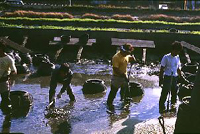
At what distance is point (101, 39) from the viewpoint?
20.5m

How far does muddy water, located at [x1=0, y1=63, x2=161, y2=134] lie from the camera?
350 inches

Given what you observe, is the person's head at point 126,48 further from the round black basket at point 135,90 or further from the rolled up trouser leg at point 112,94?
the round black basket at point 135,90

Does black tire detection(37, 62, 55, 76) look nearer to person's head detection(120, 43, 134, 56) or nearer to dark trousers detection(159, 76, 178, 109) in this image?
person's head detection(120, 43, 134, 56)

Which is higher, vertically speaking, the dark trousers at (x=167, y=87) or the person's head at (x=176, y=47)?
the person's head at (x=176, y=47)

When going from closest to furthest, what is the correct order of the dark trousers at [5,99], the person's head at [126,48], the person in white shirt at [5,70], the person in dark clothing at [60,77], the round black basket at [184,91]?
the person in white shirt at [5,70] → the person in dark clothing at [60,77] → the dark trousers at [5,99] → the person's head at [126,48] → the round black basket at [184,91]

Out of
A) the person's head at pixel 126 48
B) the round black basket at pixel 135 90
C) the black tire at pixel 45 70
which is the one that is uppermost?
the person's head at pixel 126 48

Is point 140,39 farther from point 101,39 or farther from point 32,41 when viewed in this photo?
point 32,41

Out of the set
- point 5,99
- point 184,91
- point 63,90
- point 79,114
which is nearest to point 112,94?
point 79,114

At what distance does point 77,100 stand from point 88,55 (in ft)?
25.9

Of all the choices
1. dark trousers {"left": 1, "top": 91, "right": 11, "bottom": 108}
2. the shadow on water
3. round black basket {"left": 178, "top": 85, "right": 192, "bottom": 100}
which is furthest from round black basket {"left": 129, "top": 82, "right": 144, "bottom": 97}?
dark trousers {"left": 1, "top": 91, "right": 11, "bottom": 108}

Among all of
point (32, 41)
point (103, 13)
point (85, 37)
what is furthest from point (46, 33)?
point (103, 13)

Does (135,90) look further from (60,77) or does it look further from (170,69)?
(60,77)

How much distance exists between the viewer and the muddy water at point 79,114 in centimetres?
890

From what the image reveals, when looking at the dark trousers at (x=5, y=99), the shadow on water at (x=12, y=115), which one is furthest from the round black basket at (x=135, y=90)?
the dark trousers at (x=5, y=99)
